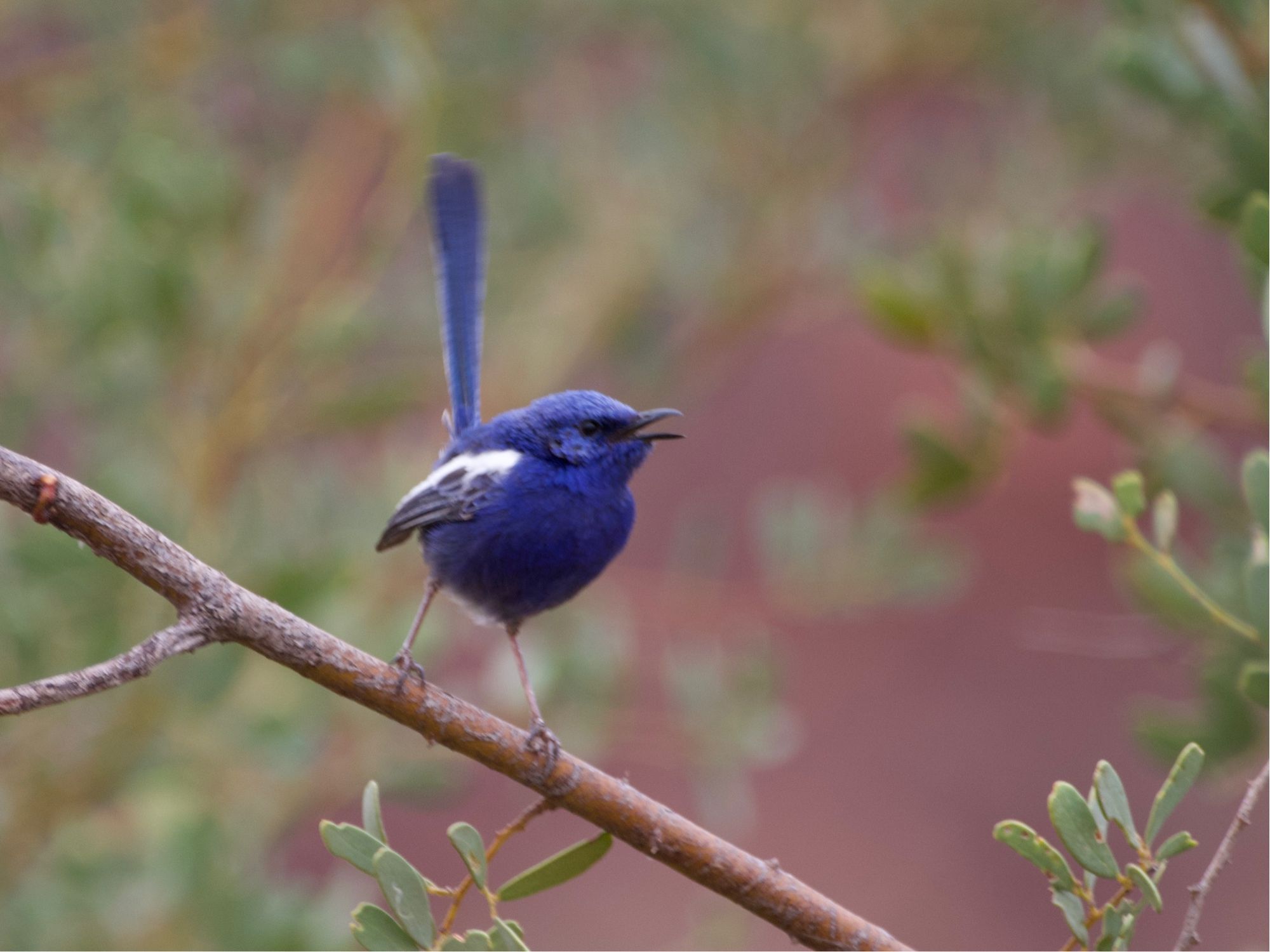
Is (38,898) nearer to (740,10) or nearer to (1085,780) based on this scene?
(740,10)

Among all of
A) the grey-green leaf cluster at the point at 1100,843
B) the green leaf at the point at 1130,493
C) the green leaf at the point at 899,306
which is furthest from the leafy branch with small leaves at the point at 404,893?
the green leaf at the point at 899,306

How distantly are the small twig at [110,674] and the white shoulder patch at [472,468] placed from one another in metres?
0.84

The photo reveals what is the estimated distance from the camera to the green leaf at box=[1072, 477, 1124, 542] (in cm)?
169

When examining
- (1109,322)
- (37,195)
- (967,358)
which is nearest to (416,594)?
(37,195)

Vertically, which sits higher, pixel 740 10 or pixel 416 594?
pixel 740 10

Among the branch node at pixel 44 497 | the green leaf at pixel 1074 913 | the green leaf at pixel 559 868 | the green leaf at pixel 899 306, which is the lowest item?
the green leaf at pixel 1074 913

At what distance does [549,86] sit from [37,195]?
213 cm

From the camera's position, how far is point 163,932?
8.32ft

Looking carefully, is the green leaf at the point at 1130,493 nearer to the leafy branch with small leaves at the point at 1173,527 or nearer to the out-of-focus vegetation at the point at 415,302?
the leafy branch with small leaves at the point at 1173,527

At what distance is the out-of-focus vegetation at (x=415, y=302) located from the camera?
2.44m

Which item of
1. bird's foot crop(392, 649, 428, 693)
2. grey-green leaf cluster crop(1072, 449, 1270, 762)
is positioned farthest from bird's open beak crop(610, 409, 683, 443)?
grey-green leaf cluster crop(1072, 449, 1270, 762)

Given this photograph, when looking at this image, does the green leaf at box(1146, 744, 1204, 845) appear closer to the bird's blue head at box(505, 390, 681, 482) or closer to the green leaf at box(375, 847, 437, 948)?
the green leaf at box(375, 847, 437, 948)

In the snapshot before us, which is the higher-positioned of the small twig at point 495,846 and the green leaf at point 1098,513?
the green leaf at point 1098,513

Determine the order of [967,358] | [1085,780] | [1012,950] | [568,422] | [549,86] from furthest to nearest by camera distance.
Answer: [1085,780] → [1012,950] → [549,86] → [967,358] → [568,422]
